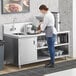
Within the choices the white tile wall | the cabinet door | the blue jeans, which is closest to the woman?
the blue jeans

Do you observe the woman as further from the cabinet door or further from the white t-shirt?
the cabinet door

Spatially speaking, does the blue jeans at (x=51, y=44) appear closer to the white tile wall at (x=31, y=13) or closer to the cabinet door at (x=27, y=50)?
the cabinet door at (x=27, y=50)

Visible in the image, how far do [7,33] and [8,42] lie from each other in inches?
8.6

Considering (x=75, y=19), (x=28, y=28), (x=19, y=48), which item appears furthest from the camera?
(x=75, y=19)

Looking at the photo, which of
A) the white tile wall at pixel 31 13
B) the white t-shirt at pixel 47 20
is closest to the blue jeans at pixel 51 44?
the white t-shirt at pixel 47 20

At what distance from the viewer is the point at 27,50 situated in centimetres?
600

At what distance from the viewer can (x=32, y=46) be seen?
6.07 metres

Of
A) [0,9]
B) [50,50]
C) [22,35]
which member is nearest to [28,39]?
[22,35]

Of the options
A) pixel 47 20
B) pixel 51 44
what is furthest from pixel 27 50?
pixel 47 20

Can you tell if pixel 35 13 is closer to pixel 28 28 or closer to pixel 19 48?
pixel 28 28

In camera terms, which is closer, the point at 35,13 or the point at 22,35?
the point at 22,35

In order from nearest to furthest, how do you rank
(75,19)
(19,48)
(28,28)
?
(19,48)
(28,28)
(75,19)

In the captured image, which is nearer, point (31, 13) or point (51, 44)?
point (51, 44)

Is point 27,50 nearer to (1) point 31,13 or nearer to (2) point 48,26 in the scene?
(2) point 48,26
